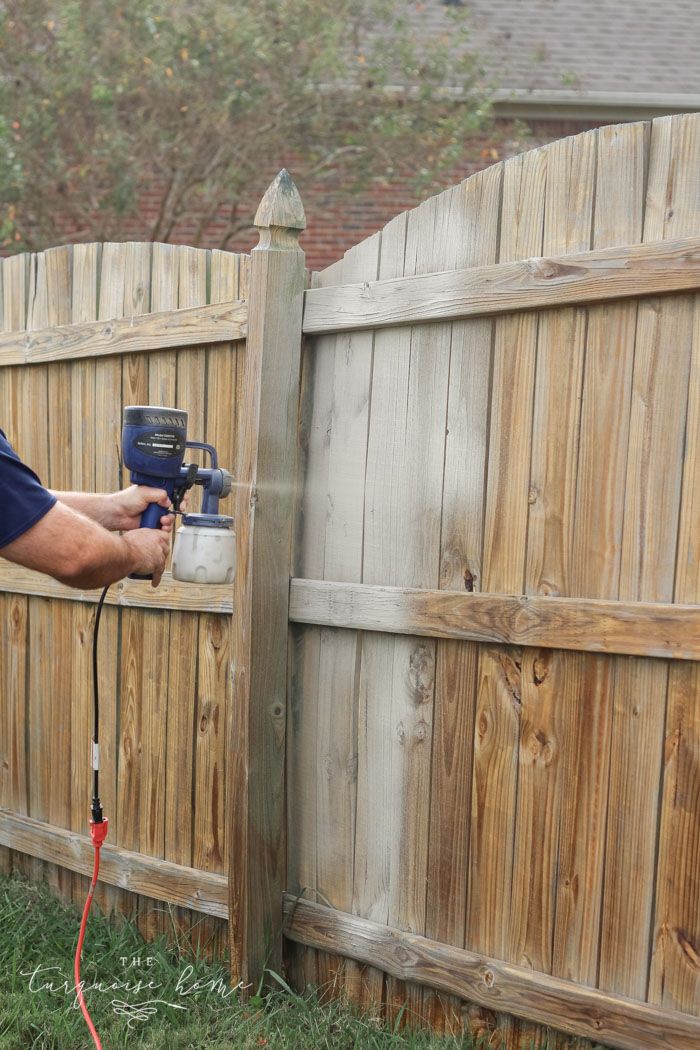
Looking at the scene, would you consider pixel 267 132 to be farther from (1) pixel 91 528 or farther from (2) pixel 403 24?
(1) pixel 91 528

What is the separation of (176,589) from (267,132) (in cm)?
770

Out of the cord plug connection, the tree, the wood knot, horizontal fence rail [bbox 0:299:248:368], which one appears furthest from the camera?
the tree

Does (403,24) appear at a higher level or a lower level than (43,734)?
higher

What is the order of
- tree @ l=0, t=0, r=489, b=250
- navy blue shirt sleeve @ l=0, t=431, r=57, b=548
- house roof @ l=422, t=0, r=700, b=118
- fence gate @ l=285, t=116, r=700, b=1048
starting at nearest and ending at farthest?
1. navy blue shirt sleeve @ l=0, t=431, r=57, b=548
2. fence gate @ l=285, t=116, r=700, b=1048
3. tree @ l=0, t=0, r=489, b=250
4. house roof @ l=422, t=0, r=700, b=118

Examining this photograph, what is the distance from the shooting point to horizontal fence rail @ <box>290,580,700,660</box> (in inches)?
105

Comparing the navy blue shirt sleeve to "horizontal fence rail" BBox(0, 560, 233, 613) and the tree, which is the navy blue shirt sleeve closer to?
"horizontal fence rail" BBox(0, 560, 233, 613)

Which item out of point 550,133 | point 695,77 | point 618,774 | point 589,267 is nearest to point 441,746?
point 618,774

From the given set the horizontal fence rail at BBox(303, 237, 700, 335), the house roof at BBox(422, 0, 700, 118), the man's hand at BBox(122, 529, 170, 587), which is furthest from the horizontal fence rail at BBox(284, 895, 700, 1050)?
the house roof at BBox(422, 0, 700, 118)

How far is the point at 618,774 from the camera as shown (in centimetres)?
278

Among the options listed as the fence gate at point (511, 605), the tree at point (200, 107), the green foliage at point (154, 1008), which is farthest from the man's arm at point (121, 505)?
the tree at point (200, 107)

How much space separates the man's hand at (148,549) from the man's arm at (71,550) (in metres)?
0.03

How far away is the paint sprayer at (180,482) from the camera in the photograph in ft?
9.84

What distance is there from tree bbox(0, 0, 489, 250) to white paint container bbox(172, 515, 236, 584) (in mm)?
7402

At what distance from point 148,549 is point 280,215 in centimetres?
111
